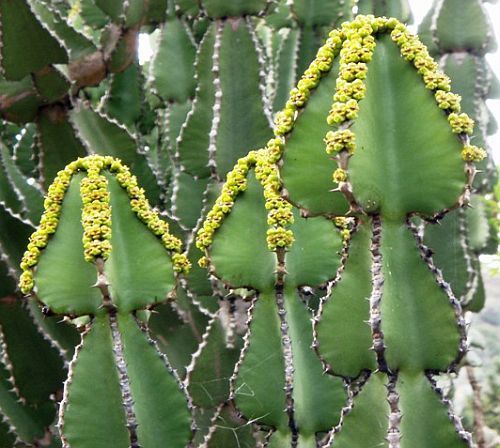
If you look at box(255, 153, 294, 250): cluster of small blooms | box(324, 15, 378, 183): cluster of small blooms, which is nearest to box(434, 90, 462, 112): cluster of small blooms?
box(324, 15, 378, 183): cluster of small blooms

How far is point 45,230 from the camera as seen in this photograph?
1792 mm

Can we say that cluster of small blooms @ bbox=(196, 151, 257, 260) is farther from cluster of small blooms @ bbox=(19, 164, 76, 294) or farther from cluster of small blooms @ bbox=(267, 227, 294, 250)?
cluster of small blooms @ bbox=(19, 164, 76, 294)

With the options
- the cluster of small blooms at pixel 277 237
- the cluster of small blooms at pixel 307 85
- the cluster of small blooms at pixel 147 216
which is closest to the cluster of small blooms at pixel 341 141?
the cluster of small blooms at pixel 307 85

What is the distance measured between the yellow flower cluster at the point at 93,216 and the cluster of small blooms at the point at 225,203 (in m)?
0.07

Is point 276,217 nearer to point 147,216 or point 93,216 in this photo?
point 147,216

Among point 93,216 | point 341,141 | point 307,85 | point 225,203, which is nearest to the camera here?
point 341,141

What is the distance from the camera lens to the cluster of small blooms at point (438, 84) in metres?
1.55

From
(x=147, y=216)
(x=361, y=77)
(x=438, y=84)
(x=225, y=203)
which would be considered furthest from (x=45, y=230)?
(x=438, y=84)

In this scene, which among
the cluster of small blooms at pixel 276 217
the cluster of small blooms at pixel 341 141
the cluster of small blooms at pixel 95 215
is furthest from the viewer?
the cluster of small blooms at pixel 276 217

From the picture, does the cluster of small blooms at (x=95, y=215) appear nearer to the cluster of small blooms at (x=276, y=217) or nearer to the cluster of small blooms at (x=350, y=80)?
the cluster of small blooms at (x=276, y=217)

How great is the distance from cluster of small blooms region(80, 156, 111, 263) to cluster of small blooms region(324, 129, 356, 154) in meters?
0.55

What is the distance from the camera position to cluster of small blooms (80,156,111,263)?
1723 millimetres

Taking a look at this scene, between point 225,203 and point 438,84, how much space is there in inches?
22.8

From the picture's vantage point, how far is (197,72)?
285 cm
